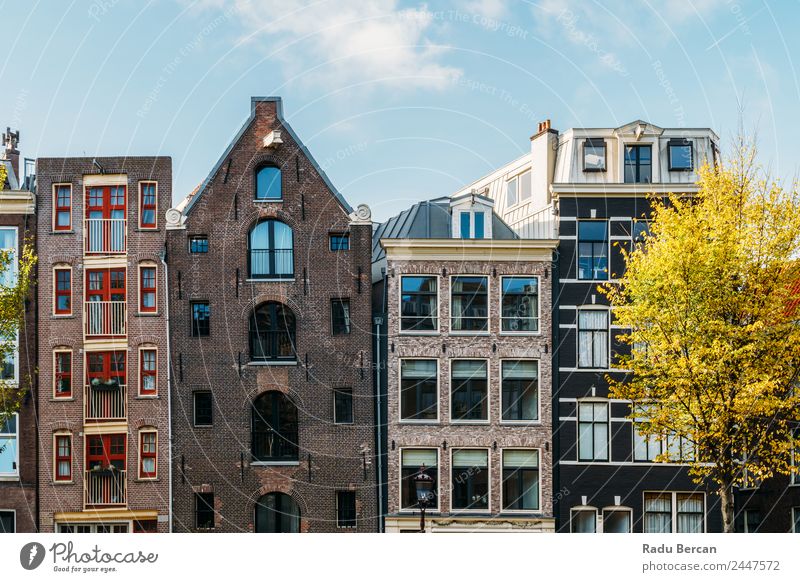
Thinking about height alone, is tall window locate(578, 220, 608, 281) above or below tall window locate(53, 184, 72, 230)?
below

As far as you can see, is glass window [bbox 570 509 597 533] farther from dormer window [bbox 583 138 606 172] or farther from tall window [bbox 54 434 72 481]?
tall window [bbox 54 434 72 481]

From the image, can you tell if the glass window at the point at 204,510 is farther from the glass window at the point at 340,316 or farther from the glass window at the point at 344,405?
the glass window at the point at 340,316

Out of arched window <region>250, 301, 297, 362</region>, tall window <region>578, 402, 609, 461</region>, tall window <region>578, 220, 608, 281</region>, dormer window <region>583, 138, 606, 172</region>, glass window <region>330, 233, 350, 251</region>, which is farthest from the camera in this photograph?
dormer window <region>583, 138, 606, 172</region>

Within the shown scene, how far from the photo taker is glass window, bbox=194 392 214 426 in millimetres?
31812

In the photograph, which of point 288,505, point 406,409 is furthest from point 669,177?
point 288,505

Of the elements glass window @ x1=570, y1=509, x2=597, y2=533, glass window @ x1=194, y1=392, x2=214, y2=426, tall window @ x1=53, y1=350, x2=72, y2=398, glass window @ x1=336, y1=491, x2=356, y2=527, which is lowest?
glass window @ x1=570, y1=509, x2=597, y2=533

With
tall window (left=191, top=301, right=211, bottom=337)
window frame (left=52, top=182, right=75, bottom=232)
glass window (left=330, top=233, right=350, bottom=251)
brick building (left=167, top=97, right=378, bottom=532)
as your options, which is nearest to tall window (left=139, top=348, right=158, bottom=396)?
brick building (left=167, top=97, right=378, bottom=532)

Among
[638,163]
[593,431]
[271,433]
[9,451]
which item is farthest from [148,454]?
[638,163]

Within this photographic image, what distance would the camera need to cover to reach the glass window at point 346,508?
31.8 meters

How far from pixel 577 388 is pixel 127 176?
14.3m

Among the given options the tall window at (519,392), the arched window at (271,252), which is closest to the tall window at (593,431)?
the tall window at (519,392)

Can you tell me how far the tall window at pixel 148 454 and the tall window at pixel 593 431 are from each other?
12.2m

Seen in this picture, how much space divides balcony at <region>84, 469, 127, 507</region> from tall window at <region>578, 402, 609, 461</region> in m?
13.2

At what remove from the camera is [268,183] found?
32250 millimetres
